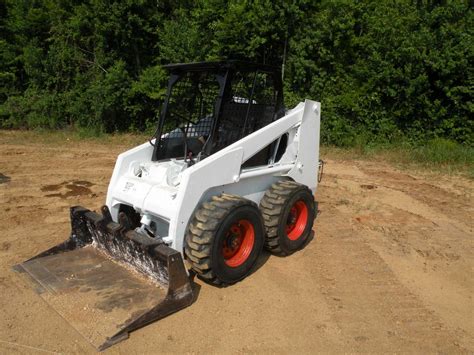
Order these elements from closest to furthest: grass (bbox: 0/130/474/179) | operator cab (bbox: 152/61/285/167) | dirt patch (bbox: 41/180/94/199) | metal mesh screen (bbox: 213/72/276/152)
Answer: operator cab (bbox: 152/61/285/167)
metal mesh screen (bbox: 213/72/276/152)
dirt patch (bbox: 41/180/94/199)
grass (bbox: 0/130/474/179)

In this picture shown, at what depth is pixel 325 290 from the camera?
3.90 meters

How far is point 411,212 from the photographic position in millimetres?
6367

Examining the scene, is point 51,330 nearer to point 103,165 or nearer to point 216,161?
point 216,161

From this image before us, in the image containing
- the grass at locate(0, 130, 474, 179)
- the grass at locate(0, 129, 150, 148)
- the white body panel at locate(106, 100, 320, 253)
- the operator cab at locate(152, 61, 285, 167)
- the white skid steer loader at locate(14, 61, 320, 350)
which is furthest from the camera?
the grass at locate(0, 129, 150, 148)

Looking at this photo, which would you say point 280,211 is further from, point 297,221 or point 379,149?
point 379,149

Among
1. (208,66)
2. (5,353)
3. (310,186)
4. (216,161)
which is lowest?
(5,353)

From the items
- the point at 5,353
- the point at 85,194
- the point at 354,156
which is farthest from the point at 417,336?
the point at 354,156

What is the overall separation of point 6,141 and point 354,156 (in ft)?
31.0

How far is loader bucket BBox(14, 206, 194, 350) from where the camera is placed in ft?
10.5

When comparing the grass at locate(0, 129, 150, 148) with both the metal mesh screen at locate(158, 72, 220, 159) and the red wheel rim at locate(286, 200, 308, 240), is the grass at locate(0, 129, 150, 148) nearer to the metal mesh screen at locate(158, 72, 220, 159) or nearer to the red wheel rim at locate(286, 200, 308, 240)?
the metal mesh screen at locate(158, 72, 220, 159)

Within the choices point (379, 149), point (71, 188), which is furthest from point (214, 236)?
point (379, 149)

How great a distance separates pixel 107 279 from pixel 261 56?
11.2 metres

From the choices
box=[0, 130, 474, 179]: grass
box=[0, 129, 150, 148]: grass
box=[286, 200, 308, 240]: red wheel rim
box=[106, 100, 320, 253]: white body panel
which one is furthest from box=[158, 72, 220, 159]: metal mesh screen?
box=[0, 129, 150, 148]: grass

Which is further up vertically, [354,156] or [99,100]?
[99,100]
